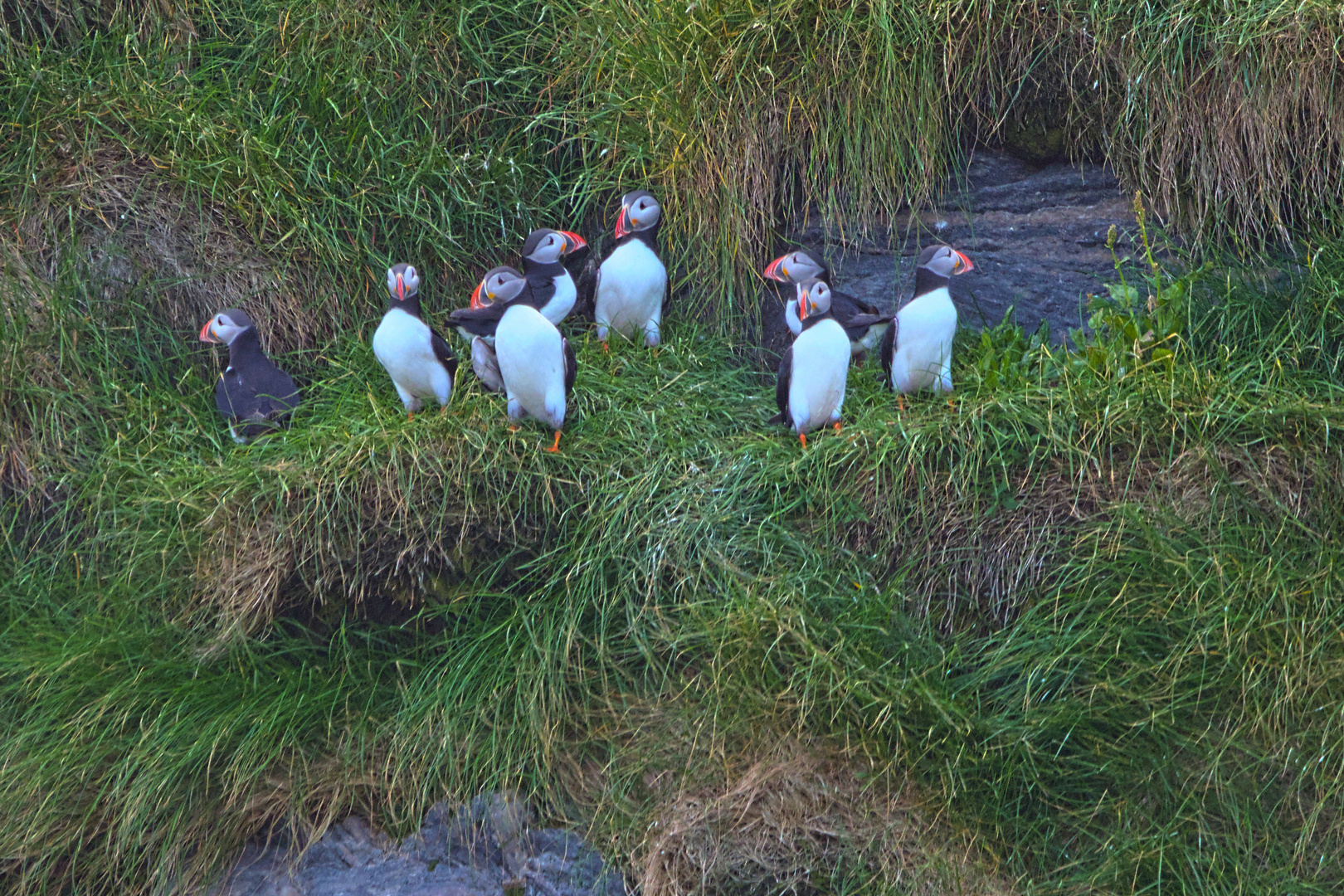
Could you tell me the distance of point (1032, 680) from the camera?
2.99 meters

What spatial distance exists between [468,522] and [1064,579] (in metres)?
1.66

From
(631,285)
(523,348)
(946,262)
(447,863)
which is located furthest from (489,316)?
(447,863)

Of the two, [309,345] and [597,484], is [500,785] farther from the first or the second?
[309,345]

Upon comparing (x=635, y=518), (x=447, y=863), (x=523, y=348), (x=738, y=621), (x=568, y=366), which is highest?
(x=523, y=348)

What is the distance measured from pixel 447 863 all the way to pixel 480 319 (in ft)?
5.14

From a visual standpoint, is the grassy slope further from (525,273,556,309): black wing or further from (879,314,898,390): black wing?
(525,273,556,309): black wing

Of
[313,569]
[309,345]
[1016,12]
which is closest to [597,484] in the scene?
[313,569]

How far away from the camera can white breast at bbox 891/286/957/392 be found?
3584 mm

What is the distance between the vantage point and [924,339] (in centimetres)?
359

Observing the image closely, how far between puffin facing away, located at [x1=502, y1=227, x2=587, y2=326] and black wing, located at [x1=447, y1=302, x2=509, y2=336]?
0.43 m

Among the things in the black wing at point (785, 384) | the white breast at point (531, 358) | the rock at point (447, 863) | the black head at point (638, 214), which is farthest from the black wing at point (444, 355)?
the rock at point (447, 863)

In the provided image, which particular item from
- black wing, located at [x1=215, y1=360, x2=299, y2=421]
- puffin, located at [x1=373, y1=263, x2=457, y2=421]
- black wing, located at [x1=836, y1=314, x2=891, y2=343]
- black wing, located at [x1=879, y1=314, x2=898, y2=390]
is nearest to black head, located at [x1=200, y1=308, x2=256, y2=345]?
black wing, located at [x1=215, y1=360, x2=299, y2=421]

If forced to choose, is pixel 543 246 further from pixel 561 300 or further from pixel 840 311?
pixel 840 311

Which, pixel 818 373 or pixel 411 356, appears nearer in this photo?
pixel 818 373
